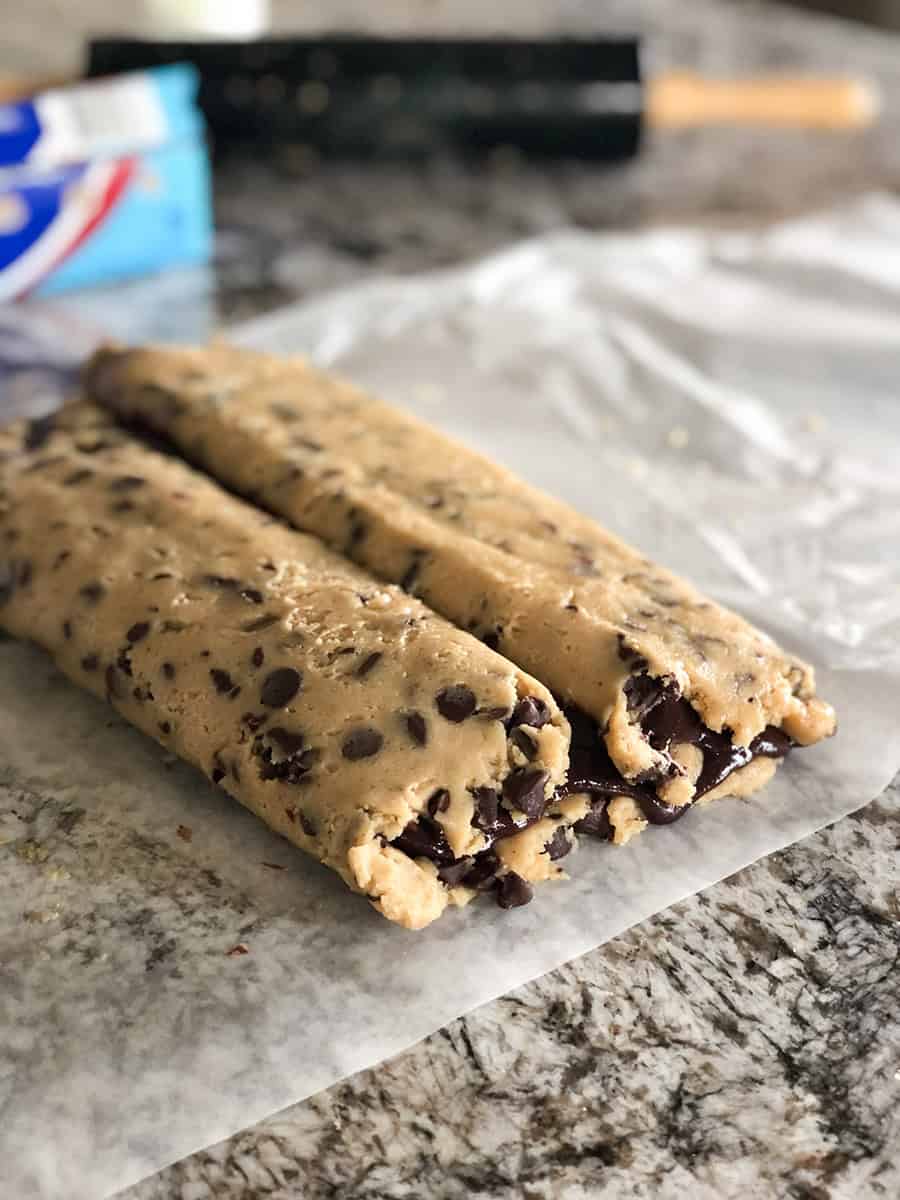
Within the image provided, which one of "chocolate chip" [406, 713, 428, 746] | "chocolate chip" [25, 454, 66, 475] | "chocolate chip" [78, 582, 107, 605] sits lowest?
"chocolate chip" [78, 582, 107, 605]

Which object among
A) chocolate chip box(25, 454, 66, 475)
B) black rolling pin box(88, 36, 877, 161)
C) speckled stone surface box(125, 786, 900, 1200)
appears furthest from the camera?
black rolling pin box(88, 36, 877, 161)

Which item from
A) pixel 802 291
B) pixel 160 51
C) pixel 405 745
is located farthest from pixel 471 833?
pixel 160 51

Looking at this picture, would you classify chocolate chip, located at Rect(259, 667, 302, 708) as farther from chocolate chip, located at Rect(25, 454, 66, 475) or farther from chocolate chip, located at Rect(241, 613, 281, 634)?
chocolate chip, located at Rect(25, 454, 66, 475)

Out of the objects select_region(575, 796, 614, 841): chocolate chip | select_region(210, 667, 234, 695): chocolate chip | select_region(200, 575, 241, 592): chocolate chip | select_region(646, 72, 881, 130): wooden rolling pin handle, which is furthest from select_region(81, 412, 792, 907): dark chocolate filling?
select_region(646, 72, 881, 130): wooden rolling pin handle

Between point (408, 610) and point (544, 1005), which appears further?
point (408, 610)

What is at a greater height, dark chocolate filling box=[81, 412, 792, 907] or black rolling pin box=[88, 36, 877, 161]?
black rolling pin box=[88, 36, 877, 161]

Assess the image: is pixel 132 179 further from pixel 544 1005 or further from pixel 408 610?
pixel 544 1005

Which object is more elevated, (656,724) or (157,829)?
(656,724)
